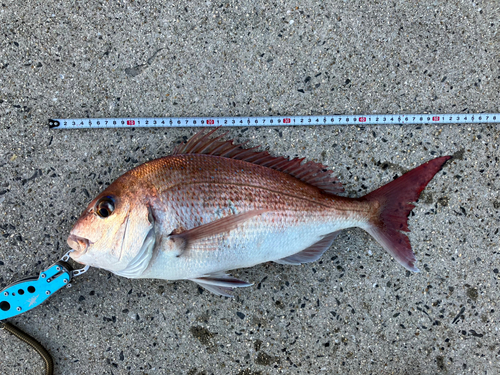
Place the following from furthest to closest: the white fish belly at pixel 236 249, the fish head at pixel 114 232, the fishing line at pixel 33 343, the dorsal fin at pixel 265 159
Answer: the fishing line at pixel 33 343
the dorsal fin at pixel 265 159
the white fish belly at pixel 236 249
the fish head at pixel 114 232

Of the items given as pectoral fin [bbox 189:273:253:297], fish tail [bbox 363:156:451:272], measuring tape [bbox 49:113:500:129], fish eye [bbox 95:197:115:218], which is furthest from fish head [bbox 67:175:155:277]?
fish tail [bbox 363:156:451:272]

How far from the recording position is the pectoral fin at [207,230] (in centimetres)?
150

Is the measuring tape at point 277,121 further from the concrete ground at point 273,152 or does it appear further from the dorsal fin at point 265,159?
the dorsal fin at point 265,159

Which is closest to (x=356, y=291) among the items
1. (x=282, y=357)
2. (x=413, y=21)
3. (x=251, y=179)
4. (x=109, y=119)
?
(x=282, y=357)

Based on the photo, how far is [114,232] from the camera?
1.45m

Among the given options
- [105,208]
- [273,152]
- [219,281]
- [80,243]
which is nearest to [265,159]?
[273,152]

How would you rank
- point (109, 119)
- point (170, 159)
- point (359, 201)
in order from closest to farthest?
point (170, 159) → point (359, 201) → point (109, 119)

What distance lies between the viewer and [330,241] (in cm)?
180

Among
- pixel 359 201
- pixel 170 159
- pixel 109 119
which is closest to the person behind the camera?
pixel 170 159

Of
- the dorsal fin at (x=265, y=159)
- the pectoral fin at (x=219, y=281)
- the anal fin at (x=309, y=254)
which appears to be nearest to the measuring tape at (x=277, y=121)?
the dorsal fin at (x=265, y=159)

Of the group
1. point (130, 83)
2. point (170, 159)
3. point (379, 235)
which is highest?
point (130, 83)

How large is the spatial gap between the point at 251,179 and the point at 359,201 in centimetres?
60

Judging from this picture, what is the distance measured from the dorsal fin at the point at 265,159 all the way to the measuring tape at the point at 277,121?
20 cm

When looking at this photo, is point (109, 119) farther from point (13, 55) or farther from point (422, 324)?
point (422, 324)
